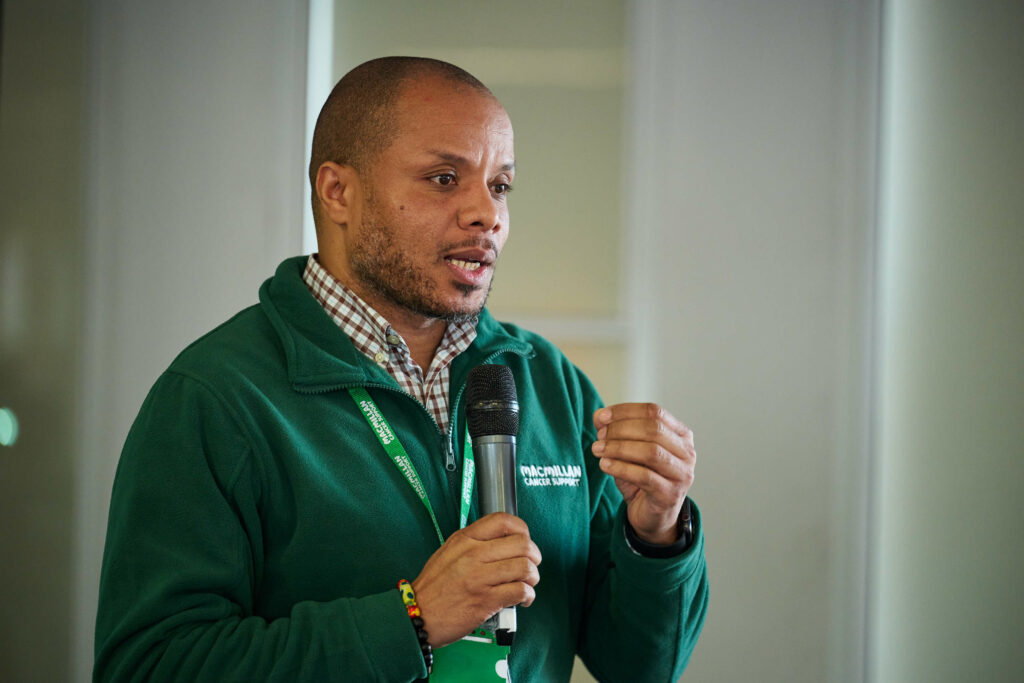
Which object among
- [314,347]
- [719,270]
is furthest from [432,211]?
[719,270]

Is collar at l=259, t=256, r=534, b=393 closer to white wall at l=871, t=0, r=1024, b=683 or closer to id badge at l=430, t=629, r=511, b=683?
id badge at l=430, t=629, r=511, b=683

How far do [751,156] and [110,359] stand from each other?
185 centimetres

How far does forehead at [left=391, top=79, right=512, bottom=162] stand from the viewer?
153 cm

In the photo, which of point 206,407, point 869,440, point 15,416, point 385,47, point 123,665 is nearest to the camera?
point 123,665

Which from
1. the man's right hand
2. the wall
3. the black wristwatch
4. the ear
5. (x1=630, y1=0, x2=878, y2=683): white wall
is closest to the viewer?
the man's right hand

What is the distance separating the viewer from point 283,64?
2.44 metres

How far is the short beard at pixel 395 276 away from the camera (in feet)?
4.99

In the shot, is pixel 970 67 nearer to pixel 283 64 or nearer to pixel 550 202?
pixel 550 202

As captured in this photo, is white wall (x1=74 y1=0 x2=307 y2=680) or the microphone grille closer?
the microphone grille

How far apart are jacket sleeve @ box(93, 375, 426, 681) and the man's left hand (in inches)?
14.7

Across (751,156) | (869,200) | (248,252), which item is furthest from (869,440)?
(248,252)

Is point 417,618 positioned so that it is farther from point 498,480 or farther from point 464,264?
point 464,264

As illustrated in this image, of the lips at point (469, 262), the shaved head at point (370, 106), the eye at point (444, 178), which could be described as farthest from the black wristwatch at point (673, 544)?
the shaved head at point (370, 106)

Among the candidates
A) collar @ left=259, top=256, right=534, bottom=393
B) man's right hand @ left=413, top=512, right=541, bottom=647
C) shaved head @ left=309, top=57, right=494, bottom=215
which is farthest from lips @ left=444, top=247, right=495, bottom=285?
man's right hand @ left=413, top=512, right=541, bottom=647
